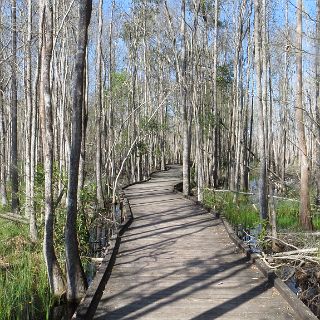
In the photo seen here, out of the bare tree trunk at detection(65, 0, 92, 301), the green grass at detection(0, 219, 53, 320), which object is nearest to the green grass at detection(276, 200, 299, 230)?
the green grass at detection(0, 219, 53, 320)

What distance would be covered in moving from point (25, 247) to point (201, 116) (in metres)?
12.4

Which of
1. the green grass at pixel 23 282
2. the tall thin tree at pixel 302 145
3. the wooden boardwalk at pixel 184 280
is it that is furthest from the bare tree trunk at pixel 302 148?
the green grass at pixel 23 282

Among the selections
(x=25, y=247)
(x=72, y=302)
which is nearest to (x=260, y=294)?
(x=72, y=302)

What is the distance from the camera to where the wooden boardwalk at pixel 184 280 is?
15.8 ft

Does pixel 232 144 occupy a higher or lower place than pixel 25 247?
higher

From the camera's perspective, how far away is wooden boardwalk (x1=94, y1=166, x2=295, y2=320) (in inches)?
190

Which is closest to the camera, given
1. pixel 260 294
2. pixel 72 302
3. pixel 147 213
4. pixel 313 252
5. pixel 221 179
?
pixel 260 294

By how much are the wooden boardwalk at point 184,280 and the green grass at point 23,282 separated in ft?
4.16

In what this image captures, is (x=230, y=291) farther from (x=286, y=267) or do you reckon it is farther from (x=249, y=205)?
(x=249, y=205)

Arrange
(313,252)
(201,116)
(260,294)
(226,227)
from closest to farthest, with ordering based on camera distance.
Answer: (260,294)
(313,252)
(226,227)
(201,116)

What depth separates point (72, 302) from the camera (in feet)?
20.3

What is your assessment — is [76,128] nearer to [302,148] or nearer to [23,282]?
[23,282]

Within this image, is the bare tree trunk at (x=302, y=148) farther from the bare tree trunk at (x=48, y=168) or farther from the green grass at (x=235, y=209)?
the bare tree trunk at (x=48, y=168)

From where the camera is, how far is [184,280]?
19.6 ft
